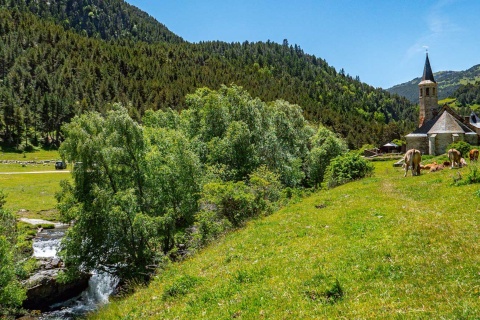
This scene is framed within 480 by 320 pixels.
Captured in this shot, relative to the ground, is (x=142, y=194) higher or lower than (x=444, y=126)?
lower

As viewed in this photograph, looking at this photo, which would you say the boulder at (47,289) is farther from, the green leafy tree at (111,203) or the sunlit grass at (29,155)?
the sunlit grass at (29,155)

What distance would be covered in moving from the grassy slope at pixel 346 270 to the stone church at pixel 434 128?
5687cm

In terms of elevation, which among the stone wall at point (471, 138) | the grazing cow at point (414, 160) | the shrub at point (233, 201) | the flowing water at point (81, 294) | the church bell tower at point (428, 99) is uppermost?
the church bell tower at point (428, 99)

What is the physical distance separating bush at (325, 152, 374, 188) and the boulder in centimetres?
2789

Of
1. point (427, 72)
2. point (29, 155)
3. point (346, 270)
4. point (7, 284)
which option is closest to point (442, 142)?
point (427, 72)

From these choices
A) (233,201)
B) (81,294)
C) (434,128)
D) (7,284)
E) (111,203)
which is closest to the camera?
(7,284)

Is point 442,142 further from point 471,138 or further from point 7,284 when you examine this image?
point 7,284

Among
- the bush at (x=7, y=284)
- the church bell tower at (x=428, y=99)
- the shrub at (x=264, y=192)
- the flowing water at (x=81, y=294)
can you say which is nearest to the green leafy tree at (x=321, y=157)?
the shrub at (x=264, y=192)

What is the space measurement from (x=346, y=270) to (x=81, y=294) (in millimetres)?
27837

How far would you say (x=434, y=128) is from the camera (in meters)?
72.5

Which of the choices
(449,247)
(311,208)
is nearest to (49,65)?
(311,208)

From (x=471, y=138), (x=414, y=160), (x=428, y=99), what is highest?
(x=428, y=99)

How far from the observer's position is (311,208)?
2392 centimetres

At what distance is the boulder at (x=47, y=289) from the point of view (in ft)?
93.0
